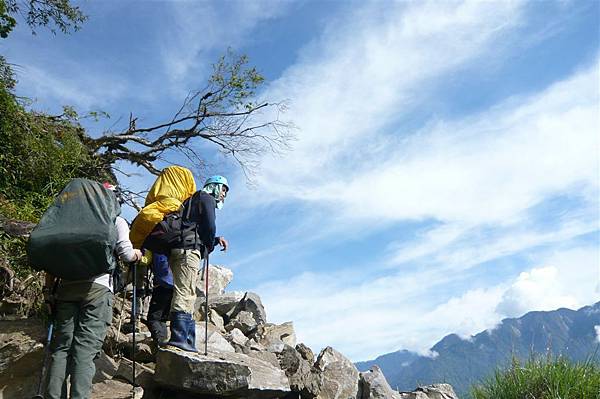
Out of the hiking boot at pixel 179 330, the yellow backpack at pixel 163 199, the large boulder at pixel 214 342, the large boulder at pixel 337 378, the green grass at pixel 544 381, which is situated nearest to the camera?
the hiking boot at pixel 179 330

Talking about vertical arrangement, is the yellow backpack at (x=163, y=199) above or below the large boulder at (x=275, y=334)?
above

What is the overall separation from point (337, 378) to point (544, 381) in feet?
10.3

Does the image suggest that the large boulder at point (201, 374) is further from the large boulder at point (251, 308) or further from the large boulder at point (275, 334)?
the large boulder at point (251, 308)

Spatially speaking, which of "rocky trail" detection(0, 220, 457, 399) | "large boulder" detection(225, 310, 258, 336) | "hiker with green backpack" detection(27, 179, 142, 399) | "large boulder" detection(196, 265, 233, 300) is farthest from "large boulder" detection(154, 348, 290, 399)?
"large boulder" detection(196, 265, 233, 300)

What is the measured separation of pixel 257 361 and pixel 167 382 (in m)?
1.75

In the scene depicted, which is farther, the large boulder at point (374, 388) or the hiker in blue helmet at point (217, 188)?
the large boulder at point (374, 388)

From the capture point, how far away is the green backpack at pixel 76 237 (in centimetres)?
491

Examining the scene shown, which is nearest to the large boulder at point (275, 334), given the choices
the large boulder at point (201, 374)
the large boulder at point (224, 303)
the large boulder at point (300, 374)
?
the large boulder at point (224, 303)

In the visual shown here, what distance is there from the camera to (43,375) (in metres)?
5.36

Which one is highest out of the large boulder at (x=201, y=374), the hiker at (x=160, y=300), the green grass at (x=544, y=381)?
the hiker at (x=160, y=300)

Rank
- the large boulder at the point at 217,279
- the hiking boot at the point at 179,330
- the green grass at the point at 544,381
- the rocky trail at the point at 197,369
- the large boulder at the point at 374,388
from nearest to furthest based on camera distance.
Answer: the rocky trail at the point at 197,369 → the hiking boot at the point at 179,330 → the green grass at the point at 544,381 → the large boulder at the point at 374,388 → the large boulder at the point at 217,279

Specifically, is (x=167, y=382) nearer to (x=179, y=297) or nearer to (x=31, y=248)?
(x=179, y=297)

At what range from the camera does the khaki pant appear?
6.63m

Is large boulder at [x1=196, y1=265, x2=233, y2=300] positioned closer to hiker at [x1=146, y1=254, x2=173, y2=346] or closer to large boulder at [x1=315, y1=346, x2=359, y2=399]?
large boulder at [x1=315, y1=346, x2=359, y2=399]
